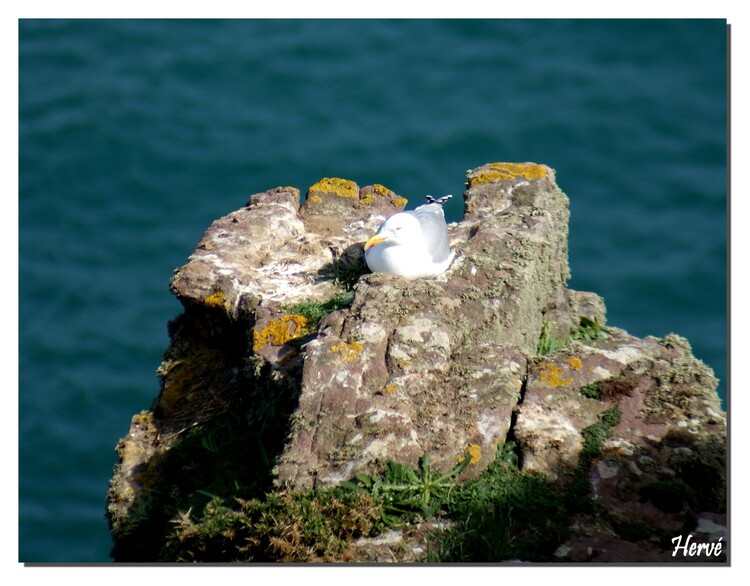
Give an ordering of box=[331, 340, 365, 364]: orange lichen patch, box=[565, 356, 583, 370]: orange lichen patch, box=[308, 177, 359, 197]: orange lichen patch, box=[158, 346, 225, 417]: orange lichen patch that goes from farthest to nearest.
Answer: box=[308, 177, 359, 197]: orange lichen patch, box=[158, 346, 225, 417]: orange lichen patch, box=[565, 356, 583, 370]: orange lichen patch, box=[331, 340, 365, 364]: orange lichen patch

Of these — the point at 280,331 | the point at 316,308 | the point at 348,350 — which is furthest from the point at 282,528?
the point at 316,308

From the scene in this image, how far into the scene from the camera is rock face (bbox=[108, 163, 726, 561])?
21.8 ft

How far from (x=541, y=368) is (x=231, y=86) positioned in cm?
1091

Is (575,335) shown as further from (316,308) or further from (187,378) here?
(187,378)

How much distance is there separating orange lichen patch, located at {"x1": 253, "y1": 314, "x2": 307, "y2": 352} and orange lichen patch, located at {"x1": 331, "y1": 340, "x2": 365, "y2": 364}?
684mm

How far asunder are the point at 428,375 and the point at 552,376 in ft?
2.85

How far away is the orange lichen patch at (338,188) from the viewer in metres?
9.73

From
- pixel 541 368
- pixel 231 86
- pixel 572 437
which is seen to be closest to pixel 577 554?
pixel 572 437

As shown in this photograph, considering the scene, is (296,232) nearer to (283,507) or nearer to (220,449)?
(220,449)

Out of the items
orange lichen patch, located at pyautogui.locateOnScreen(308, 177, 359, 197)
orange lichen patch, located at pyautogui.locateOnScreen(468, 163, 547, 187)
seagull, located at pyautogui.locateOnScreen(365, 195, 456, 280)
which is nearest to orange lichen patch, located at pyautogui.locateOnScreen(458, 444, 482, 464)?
seagull, located at pyautogui.locateOnScreen(365, 195, 456, 280)

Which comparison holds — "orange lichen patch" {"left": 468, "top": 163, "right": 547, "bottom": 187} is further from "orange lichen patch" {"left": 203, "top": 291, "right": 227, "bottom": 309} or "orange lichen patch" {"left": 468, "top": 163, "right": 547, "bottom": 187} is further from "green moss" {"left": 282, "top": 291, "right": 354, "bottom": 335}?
"orange lichen patch" {"left": 203, "top": 291, "right": 227, "bottom": 309}

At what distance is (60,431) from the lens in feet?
45.0

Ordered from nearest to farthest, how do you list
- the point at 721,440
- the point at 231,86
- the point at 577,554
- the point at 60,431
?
the point at 577,554 → the point at 721,440 → the point at 60,431 → the point at 231,86

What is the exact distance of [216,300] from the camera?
27.5ft
